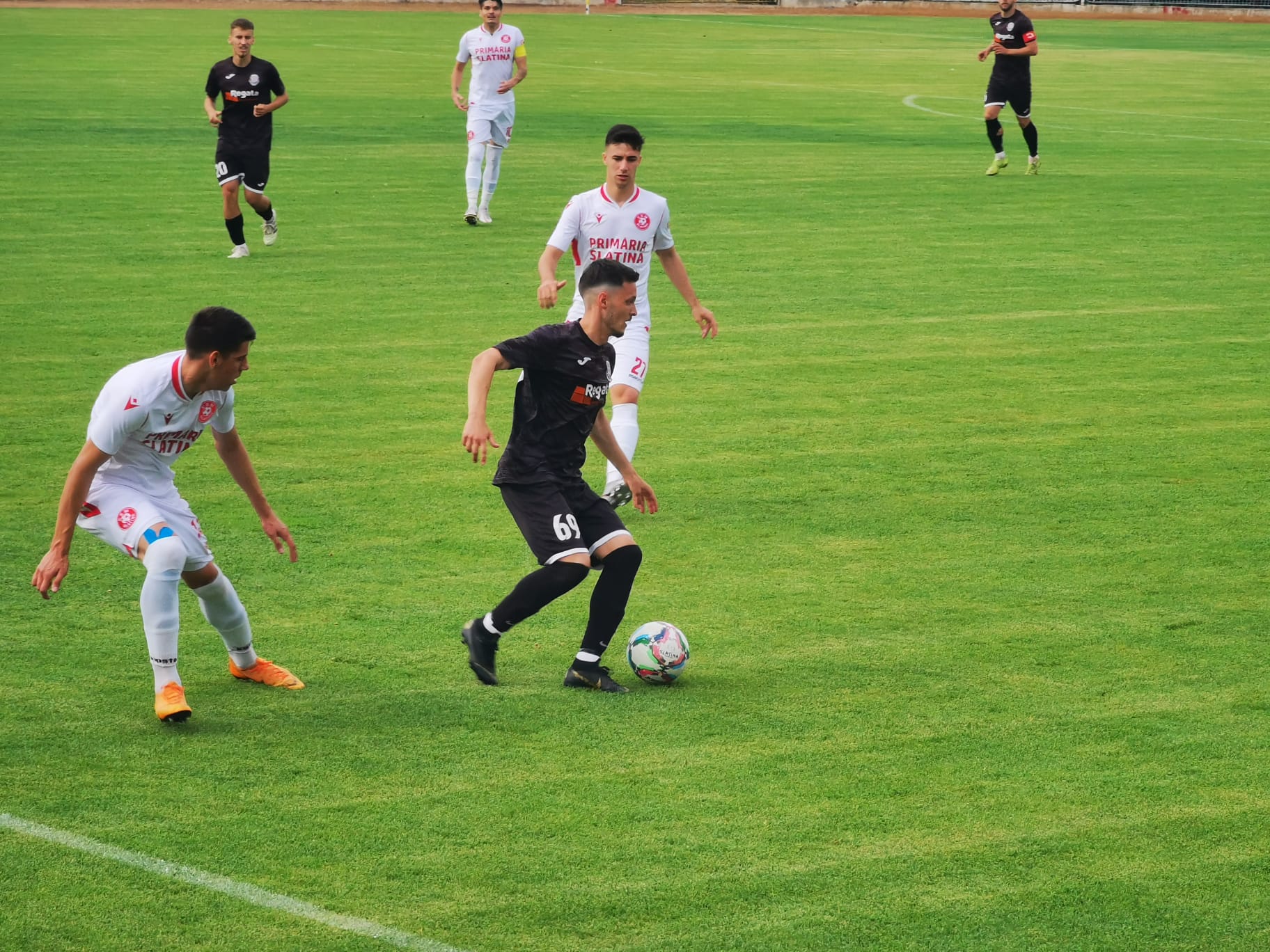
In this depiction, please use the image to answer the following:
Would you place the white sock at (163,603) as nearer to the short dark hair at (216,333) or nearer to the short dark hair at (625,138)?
the short dark hair at (216,333)

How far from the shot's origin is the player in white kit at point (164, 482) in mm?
6527

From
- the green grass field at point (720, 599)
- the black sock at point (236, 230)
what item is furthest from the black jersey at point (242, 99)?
the green grass field at point (720, 599)

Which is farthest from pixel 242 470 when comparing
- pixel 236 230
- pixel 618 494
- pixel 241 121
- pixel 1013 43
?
pixel 1013 43

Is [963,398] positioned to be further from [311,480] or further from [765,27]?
[765,27]

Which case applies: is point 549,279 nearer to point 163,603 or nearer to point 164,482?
point 164,482

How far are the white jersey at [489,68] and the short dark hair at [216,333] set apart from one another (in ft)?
46.5

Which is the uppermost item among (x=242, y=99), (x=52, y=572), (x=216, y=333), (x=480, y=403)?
(x=242, y=99)

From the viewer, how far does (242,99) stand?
17594mm

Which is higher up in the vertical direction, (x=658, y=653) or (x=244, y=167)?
(x=244, y=167)

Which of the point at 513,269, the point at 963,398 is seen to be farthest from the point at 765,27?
the point at 963,398

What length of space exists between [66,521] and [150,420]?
1.71ft

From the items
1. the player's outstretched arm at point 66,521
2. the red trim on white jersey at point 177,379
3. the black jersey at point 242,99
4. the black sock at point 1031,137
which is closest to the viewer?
the player's outstretched arm at point 66,521

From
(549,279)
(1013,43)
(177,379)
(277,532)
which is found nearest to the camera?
(177,379)

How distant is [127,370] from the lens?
6656 millimetres
